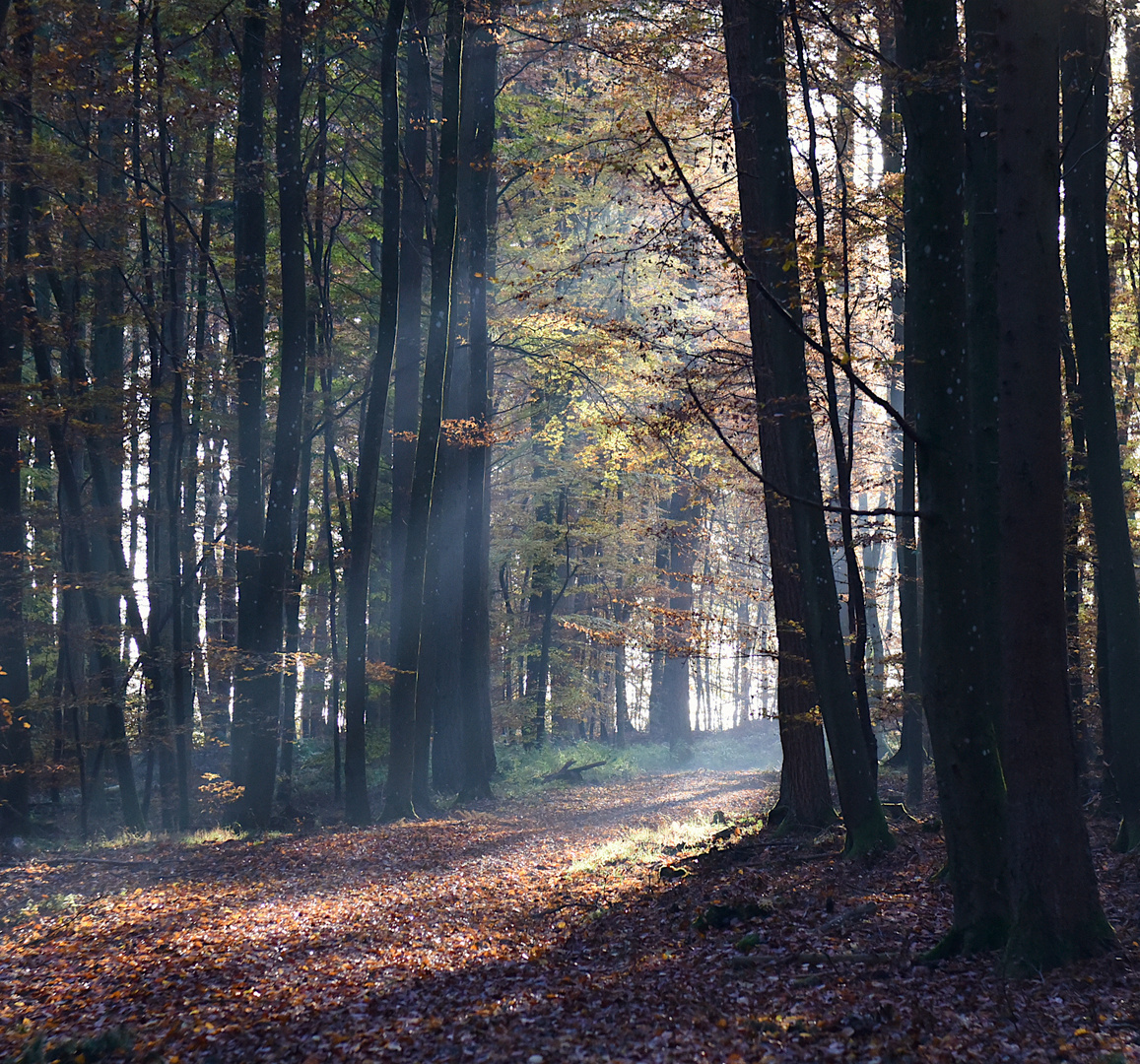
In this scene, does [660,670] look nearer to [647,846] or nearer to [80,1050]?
[647,846]

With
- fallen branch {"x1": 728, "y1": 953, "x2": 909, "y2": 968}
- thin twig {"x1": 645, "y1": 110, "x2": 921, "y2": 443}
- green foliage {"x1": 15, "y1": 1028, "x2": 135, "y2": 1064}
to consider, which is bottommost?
fallen branch {"x1": 728, "y1": 953, "x2": 909, "y2": 968}

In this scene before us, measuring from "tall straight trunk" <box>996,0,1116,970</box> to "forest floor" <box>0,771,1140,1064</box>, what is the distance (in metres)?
0.44

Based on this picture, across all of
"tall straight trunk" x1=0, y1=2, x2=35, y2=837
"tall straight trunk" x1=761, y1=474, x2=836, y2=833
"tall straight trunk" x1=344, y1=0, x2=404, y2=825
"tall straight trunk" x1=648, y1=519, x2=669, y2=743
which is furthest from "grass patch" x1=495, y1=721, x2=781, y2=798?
"tall straight trunk" x1=761, y1=474, x2=836, y2=833

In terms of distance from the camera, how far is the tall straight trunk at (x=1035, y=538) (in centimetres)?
517

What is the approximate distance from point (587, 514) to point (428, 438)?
1106 cm

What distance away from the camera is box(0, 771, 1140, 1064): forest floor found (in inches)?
193

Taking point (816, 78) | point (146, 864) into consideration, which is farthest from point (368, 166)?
point (146, 864)

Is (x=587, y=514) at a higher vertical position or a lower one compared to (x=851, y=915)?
higher

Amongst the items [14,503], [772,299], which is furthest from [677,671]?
[772,299]

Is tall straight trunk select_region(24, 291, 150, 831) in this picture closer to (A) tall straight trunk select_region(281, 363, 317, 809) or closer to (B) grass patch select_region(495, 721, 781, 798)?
(A) tall straight trunk select_region(281, 363, 317, 809)

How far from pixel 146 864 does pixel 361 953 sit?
4.92 m

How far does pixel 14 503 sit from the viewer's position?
13.0 meters

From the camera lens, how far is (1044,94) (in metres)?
5.32

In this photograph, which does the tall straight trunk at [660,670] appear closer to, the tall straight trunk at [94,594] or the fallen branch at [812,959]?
the tall straight trunk at [94,594]
